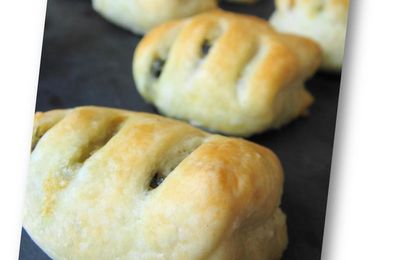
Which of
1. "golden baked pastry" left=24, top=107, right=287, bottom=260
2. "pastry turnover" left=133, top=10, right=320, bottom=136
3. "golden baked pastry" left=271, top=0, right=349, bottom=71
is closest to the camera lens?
"golden baked pastry" left=24, top=107, right=287, bottom=260

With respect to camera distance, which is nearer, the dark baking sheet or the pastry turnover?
the dark baking sheet

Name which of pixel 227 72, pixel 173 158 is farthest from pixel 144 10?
pixel 173 158

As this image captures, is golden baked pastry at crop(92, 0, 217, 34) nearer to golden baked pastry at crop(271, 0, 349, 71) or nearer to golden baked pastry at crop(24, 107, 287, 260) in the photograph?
golden baked pastry at crop(271, 0, 349, 71)

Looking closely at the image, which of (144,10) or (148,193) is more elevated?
(144,10)

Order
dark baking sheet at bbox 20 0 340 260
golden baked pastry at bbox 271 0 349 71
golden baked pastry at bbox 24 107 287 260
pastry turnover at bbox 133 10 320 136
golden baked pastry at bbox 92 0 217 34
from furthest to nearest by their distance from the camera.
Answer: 1. golden baked pastry at bbox 92 0 217 34
2. golden baked pastry at bbox 271 0 349 71
3. pastry turnover at bbox 133 10 320 136
4. dark baking sheet at bbox 20 0 340 260
5. golden baked pastry at bbox 24 107 287 260

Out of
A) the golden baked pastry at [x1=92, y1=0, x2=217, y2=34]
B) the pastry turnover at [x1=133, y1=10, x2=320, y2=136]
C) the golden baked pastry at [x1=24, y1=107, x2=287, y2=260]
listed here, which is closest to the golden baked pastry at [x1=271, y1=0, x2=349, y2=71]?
the pastry turnover at [x1=133, y1=10, x2=320, y2=136]

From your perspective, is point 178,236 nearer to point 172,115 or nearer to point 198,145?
point 198,145

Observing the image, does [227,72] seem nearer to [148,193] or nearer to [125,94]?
[125,94]
